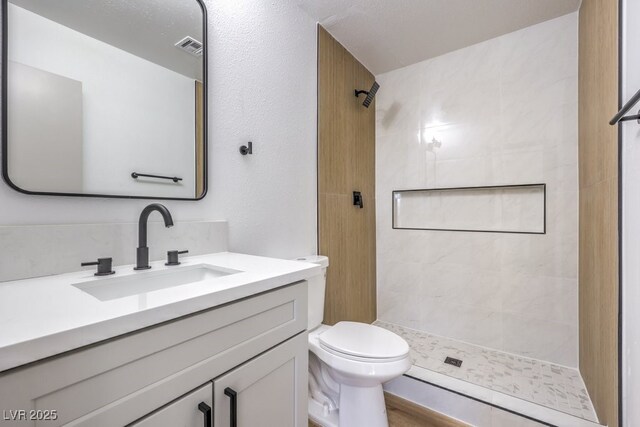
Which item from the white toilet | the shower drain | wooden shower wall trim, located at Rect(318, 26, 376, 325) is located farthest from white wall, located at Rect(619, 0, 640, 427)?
wooden shower wall trim, located at Rect(318, 26, 376, 325)

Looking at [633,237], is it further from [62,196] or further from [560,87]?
[62,196]

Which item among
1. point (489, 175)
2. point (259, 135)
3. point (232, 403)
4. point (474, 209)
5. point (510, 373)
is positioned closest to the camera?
point (232, 403)

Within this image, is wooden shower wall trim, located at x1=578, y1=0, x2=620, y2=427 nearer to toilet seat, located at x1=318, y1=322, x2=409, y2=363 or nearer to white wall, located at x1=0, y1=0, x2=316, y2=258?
toilet seat, located at x1=318, y1=322, x2=409, y2=363

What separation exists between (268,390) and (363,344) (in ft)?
2.14

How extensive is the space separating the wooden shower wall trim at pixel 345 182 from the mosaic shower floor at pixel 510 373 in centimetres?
56

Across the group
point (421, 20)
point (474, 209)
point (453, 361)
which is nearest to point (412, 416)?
point (453, 361)

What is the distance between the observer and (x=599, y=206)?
1271 millimetres

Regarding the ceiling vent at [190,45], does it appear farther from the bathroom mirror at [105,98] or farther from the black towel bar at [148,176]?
the black towel bar at [148,176]

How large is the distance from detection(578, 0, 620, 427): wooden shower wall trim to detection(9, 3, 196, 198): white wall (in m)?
1.70

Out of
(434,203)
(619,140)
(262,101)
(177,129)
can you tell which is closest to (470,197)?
(434,203)

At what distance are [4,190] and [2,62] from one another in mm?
338

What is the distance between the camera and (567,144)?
5.81 ft

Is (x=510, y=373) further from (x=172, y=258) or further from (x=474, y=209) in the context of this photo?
(x=172, y=258)

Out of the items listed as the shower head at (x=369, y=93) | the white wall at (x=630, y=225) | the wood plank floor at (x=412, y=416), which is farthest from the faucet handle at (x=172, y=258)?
the shower head at (x=369, y=93)
